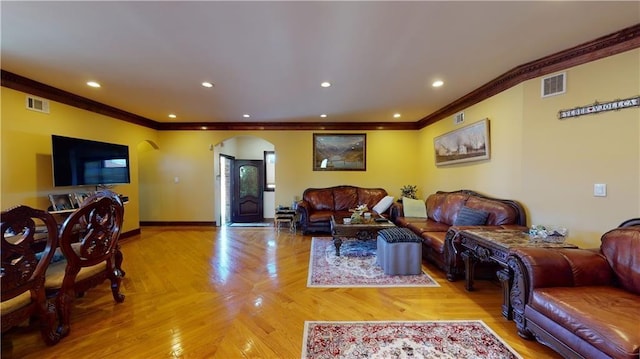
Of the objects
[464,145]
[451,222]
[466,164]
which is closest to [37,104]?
[451,222]

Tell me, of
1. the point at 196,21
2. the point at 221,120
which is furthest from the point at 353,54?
the point at 221,120

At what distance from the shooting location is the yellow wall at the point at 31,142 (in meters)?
3.32

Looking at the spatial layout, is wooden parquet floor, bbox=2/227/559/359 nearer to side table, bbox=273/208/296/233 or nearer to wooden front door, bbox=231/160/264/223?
side table, bbox=273/208/296/233

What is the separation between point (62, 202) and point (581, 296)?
19.8 ft

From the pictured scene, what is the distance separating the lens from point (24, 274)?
1858mm

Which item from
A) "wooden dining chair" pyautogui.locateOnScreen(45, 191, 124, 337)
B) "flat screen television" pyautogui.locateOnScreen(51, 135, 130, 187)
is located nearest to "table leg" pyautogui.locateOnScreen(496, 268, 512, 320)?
"wooden dining chair" pyautogui.locateOnScreen(45, 191, 124, 337)

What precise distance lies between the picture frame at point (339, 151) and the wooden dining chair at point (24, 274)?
5.03 meters

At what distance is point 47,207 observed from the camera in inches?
149

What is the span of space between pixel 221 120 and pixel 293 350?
5.42 meters

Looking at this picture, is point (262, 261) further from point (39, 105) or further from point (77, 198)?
point (39, 105)

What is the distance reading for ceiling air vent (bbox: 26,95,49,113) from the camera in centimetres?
358

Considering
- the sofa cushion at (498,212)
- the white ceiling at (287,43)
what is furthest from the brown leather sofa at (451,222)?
the white ceiling at (287,43)

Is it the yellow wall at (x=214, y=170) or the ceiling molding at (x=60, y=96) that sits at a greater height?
the ceiling molding at (x=60, y=96)

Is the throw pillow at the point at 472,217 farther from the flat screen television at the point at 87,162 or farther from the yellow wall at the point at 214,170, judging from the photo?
the flat screen television at the point at 87,162
